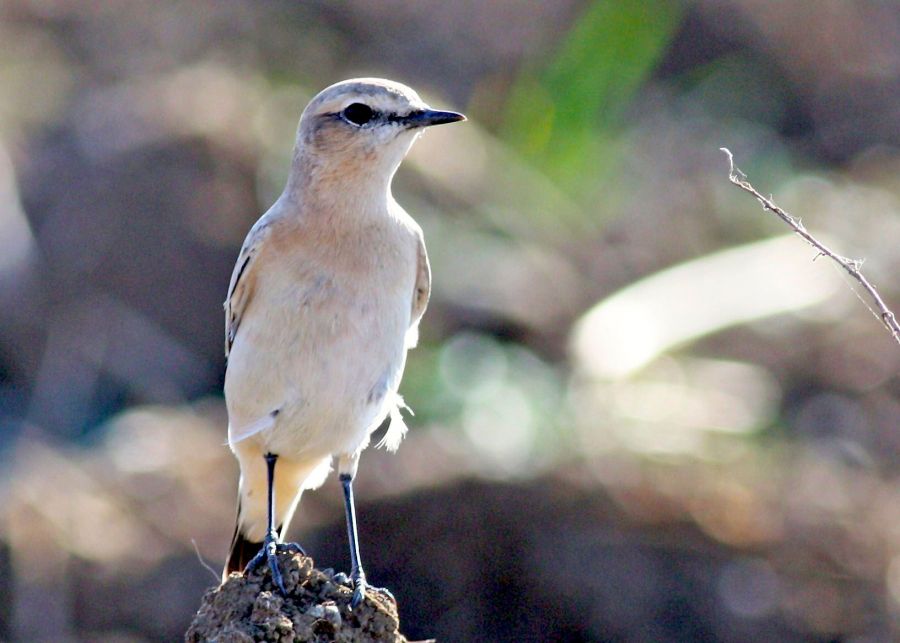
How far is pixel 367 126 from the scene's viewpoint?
21.0 feet

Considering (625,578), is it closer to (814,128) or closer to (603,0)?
(603,0)

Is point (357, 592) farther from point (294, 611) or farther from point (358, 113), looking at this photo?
point (358, 113)

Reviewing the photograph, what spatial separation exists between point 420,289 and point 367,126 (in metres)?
0.83

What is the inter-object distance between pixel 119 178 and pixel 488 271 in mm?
4063

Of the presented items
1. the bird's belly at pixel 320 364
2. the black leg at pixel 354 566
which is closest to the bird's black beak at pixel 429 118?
the bird's belly at pixel 320 364

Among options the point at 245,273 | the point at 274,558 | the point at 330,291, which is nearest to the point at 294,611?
the point at 274,558

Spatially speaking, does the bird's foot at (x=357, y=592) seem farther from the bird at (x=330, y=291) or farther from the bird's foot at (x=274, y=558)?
the bird at (x=330, y=291)

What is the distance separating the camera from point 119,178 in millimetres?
15164

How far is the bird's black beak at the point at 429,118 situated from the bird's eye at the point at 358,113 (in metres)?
0.16

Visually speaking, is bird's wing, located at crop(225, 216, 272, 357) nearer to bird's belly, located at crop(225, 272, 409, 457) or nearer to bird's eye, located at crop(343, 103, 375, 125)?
bird's belly, located at crop(225, 272, 409, 457)

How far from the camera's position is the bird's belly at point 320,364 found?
6215 millimetres

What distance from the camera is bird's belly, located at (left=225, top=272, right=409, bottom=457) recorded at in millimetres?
6215

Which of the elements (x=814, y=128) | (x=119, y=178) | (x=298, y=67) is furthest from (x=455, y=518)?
(x=814, y=128)

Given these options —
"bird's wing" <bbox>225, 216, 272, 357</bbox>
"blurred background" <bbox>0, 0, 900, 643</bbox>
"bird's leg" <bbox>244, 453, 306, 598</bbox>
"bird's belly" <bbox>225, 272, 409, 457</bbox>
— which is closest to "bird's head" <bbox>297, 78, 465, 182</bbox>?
"bird's wing" <bbox>225, 216, 272, 357</bbox>
